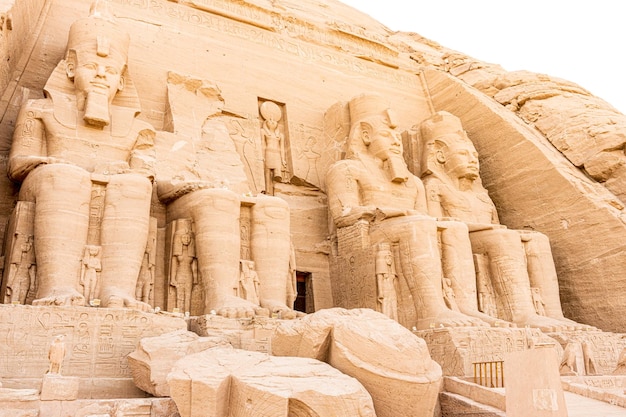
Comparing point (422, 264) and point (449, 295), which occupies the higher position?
point (422, 264)

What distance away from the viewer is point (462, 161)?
775 centimetres

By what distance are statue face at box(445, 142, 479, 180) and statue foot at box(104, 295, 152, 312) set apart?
4768mm

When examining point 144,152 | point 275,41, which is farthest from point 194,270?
point 275,41

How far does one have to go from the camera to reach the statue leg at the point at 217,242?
197 inches

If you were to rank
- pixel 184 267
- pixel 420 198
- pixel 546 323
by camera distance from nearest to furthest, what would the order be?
pixel 184 267, pixel 546 323, pixel 420 198

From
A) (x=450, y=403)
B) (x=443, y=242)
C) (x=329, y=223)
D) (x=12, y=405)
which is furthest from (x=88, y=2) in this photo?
(x=450, y=403)

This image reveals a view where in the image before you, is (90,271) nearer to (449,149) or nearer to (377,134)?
(377,134)

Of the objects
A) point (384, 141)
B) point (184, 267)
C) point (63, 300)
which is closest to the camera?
point (63, 300)

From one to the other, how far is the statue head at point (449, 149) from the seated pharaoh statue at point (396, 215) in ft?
2.03

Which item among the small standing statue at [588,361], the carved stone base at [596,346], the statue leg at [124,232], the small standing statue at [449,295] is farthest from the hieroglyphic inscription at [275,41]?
the small standing statue at [588,361]

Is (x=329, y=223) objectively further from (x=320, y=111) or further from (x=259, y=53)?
(x=259, y=53)

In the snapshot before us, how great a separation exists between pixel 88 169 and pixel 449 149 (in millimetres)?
4573

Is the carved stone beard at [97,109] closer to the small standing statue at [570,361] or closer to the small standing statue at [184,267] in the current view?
the small standing statue at [184,267]

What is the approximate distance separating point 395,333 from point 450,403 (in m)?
0.91
